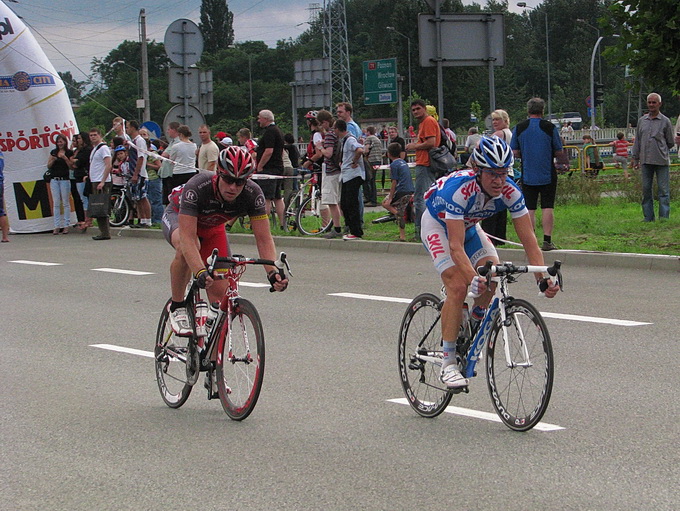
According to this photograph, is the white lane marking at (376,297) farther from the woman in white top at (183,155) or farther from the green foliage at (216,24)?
the green foliage at (216,24)

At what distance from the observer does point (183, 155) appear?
69.6ft

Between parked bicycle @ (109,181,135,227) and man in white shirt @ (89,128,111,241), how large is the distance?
110 centimetres

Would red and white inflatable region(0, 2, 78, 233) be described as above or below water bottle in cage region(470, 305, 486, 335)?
above

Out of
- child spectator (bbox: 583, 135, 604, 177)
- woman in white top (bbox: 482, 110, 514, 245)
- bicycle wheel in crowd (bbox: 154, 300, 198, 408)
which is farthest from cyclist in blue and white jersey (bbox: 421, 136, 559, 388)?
child spectator (bbox: 583, 135, 604, 177)

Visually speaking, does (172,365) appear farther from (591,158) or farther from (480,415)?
(591,158)

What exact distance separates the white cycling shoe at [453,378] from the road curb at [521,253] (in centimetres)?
810

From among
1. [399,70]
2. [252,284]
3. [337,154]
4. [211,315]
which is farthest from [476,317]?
[399,70]

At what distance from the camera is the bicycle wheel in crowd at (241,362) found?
6.90 meters

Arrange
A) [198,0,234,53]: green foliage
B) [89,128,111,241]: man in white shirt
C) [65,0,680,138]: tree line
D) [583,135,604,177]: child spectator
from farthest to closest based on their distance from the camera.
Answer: [198,0,234,53]: green foliage → [65,0,680,138]: tree line → [583,135,604,177]: child spectator → [89,128,111,241]: man in white shirt

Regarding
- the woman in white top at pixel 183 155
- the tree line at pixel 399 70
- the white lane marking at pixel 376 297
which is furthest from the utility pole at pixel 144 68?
the tree line at pixel 399 70

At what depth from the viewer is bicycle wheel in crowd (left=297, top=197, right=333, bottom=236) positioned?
1995 centimetres

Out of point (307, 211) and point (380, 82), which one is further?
point (380, 82)

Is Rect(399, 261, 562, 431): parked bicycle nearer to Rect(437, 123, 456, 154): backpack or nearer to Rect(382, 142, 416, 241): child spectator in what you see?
Rect(437, 123, 456, 154): backpack

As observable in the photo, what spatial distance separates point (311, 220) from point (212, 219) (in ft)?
42.7
